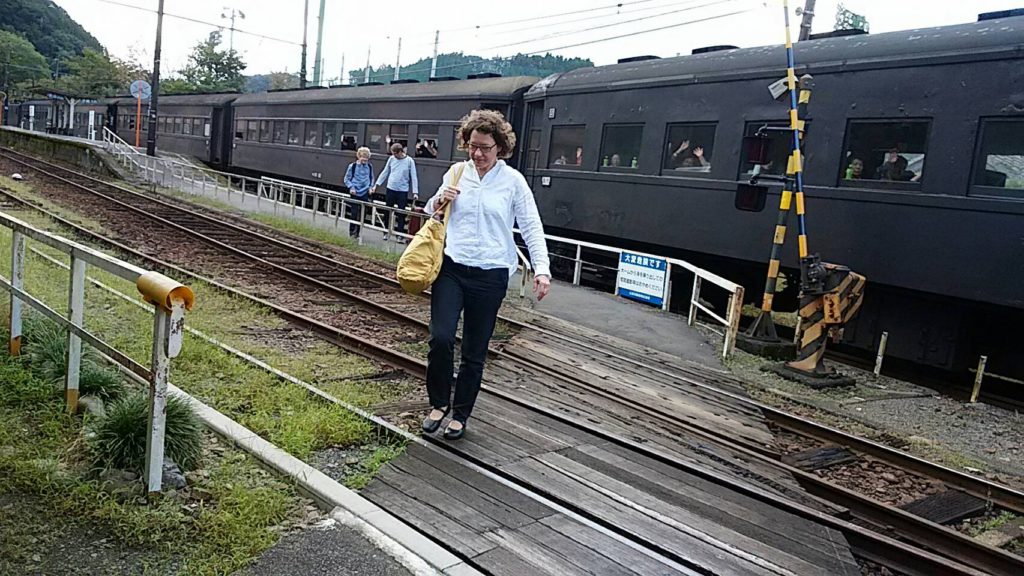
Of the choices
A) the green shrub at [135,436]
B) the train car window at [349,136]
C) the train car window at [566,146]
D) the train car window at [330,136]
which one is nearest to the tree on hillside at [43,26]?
the train car window at [330,136]

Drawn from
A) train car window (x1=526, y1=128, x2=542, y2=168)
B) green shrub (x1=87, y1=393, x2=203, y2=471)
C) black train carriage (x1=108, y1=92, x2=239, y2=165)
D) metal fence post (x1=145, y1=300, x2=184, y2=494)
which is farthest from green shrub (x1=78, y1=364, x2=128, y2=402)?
black train carriage (x1=108, y1=92, x2=239, y2=165)

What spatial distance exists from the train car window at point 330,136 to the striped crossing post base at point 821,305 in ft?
47.7

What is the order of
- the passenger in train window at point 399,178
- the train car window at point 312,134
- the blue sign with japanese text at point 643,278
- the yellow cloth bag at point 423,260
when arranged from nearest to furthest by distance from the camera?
the yellow cloth bag at point 423,260, the blue sign with japanese text at point 643,278, the passenger in train window at point 399,178, the train car window at point 312,134

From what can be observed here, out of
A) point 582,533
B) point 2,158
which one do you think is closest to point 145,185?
point 2,158

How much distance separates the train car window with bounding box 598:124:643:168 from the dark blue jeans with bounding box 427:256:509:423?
7.68 meters

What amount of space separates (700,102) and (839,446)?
5.98 m

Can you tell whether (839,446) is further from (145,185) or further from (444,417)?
(145,185)

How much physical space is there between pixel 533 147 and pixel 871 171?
21.9ft

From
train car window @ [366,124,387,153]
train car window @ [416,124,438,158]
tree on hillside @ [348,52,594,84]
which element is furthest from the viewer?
tree on hillside @ [348,52,594,84]

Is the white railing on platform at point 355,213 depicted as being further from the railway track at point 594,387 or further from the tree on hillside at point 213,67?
the tree on hillside at point 213,67

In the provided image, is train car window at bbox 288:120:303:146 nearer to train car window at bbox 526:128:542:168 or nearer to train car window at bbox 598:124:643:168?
train car window at bbox 526:128:542:168

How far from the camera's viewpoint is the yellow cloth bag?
4.30 m

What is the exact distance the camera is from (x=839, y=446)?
19.5 feet

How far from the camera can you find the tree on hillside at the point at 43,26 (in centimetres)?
7969
